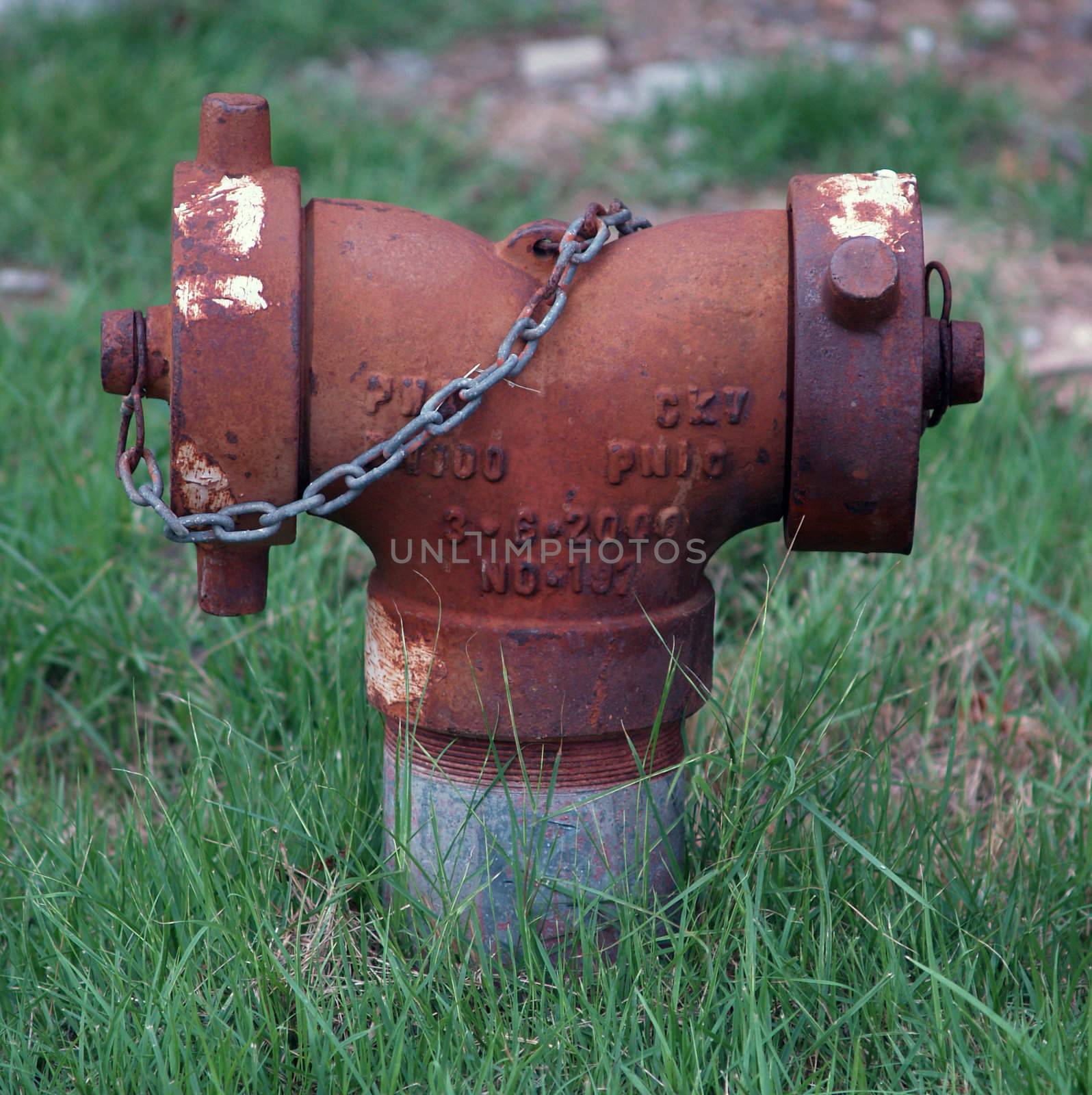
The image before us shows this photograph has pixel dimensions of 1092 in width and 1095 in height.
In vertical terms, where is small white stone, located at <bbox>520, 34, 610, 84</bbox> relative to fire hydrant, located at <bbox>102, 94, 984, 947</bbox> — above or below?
above

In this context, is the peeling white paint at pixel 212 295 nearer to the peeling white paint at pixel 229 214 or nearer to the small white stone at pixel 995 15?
the peeling white paint at pixel 229 214

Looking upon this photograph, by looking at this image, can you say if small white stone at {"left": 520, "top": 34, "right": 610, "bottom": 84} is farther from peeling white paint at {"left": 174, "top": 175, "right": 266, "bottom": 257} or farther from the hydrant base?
the hydrant base

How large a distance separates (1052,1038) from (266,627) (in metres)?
1.34

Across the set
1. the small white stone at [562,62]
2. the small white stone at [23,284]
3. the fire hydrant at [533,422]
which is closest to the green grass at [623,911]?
the fire hydrant at [533,422]

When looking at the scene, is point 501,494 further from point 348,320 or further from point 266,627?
point 266,627

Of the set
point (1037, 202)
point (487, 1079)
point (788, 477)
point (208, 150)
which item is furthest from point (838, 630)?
point (1037, 202)

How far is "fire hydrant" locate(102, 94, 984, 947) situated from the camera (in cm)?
137

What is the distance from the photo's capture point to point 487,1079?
132 cm

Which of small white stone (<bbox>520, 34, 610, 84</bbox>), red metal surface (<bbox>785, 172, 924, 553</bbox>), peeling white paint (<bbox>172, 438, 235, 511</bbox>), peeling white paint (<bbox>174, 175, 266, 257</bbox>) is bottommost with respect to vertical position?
peeling white paint (<bbox>172, 438, 235, 511</bbox>)

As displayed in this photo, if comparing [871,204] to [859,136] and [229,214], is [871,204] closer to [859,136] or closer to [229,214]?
[229,214]

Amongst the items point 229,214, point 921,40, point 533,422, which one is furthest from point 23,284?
point 921,40

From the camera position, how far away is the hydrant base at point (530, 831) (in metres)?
1.51

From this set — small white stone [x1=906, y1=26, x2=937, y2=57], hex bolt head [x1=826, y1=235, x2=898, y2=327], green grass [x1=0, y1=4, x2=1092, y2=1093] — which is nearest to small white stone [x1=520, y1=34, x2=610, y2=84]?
small white stone [x1=906, y1=26, x2=937, y2=57]

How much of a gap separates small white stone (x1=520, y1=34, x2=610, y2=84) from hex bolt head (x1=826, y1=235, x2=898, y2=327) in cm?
407
